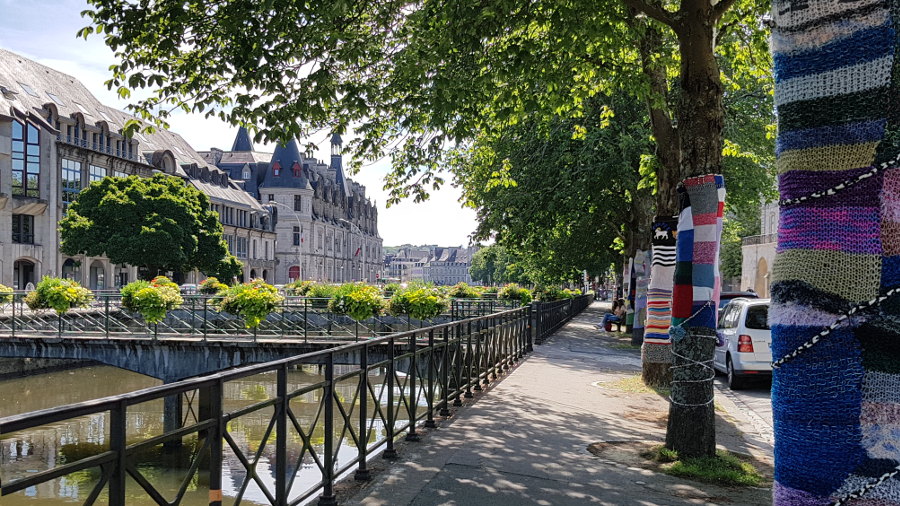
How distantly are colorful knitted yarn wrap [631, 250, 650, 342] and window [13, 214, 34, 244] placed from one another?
42.4 meters

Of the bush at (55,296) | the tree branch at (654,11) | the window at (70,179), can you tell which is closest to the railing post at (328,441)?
the tree branch at (654,11)

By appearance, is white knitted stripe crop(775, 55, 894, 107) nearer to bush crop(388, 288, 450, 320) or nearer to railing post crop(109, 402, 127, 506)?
railing post crop(109, 402, 127, 506)

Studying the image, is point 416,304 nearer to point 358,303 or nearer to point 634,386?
point 358,303

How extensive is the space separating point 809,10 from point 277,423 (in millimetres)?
3941

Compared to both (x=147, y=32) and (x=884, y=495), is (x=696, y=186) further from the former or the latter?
(x=147, y=32)

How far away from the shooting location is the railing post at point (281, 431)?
16.2 ft

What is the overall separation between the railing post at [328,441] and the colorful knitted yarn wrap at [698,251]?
13.0 feet

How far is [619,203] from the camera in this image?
2611cm

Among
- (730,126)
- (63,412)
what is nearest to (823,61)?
(63,412)

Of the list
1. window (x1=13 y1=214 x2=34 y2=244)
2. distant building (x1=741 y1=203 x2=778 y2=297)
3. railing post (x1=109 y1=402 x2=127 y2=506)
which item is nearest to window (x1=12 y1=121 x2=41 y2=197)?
window (x1=13 y1=214 x2=34 y2=244)

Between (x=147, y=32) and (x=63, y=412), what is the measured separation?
7817 millimetres

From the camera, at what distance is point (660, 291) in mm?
12969

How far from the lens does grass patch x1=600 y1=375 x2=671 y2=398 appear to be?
13023 mm

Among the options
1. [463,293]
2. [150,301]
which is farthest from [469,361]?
[463,293]
